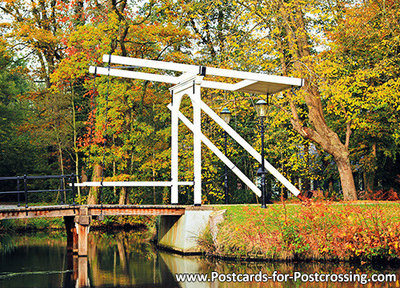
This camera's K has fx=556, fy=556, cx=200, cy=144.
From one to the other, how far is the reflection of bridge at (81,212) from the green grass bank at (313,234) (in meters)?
2.18

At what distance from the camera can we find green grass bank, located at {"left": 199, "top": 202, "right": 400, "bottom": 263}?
41.1 feet

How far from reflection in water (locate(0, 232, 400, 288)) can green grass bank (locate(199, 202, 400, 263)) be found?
1.42 ft

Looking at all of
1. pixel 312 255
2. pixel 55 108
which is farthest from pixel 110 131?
pixel 312 255

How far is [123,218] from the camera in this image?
24.5 meters

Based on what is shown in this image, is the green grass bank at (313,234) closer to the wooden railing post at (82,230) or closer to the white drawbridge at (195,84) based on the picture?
the white drawbridge at (195,84)

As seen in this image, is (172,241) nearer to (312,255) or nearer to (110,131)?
(312,255)

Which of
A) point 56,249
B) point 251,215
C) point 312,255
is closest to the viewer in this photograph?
point 312,255

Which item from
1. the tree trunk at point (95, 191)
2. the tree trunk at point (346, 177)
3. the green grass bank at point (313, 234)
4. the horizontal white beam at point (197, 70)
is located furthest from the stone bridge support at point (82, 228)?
the tree trunk at point (346, 177)

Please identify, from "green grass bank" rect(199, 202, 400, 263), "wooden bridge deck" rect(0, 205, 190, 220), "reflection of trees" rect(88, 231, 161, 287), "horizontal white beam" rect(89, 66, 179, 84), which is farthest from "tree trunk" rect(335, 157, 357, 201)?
"reflection of trees" rect(88, 231, 161, 287)

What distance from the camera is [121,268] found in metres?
13.2

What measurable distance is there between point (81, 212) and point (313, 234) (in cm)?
644

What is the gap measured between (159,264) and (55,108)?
51.3 feet

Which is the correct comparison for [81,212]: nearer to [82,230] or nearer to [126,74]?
[82,230]

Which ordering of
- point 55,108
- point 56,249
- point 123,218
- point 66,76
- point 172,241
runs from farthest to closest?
1. point 55,108
2. point 123,218
3. point 66,76
4. point 56,249
5. point 172,241
